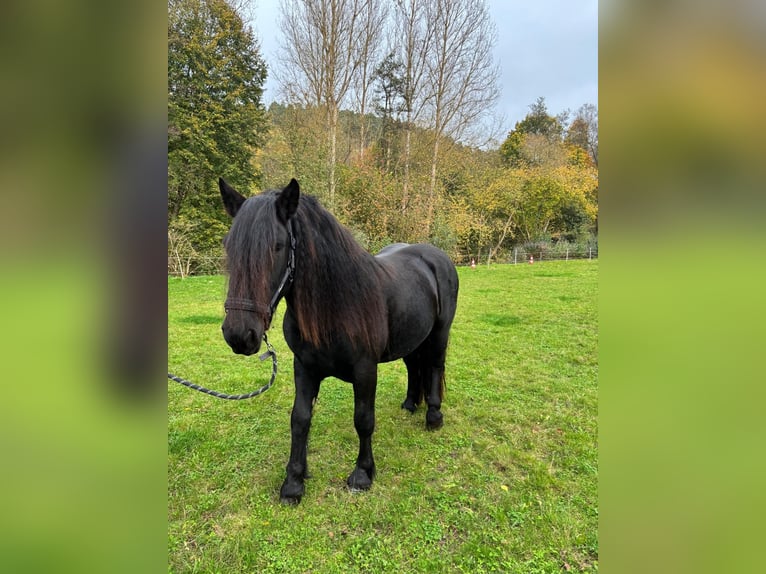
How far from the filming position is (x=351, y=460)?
295 centimetres

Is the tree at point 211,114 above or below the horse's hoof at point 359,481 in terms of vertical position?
above

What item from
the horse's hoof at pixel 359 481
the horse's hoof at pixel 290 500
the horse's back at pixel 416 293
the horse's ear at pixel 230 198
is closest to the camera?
the horse's ear at pixel 230 198

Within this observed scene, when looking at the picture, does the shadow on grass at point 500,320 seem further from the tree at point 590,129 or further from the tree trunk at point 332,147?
the tree trunk at point 332,147

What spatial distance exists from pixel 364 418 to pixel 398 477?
57 cm

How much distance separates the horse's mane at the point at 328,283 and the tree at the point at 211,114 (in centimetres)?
1227

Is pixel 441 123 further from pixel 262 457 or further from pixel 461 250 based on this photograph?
pixel 262 457

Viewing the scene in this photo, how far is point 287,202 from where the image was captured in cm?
196

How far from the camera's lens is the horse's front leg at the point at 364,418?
2488 mm

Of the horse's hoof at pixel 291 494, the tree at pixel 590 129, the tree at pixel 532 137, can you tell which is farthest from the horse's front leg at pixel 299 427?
the tree at pixel 532 137

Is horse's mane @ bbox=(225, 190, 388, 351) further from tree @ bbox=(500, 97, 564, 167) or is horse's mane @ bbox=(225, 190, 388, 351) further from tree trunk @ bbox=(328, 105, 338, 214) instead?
tree @ bbox=(500, 97, 564, 167)

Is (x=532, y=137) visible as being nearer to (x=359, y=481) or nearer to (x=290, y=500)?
(x=359, y=481)
